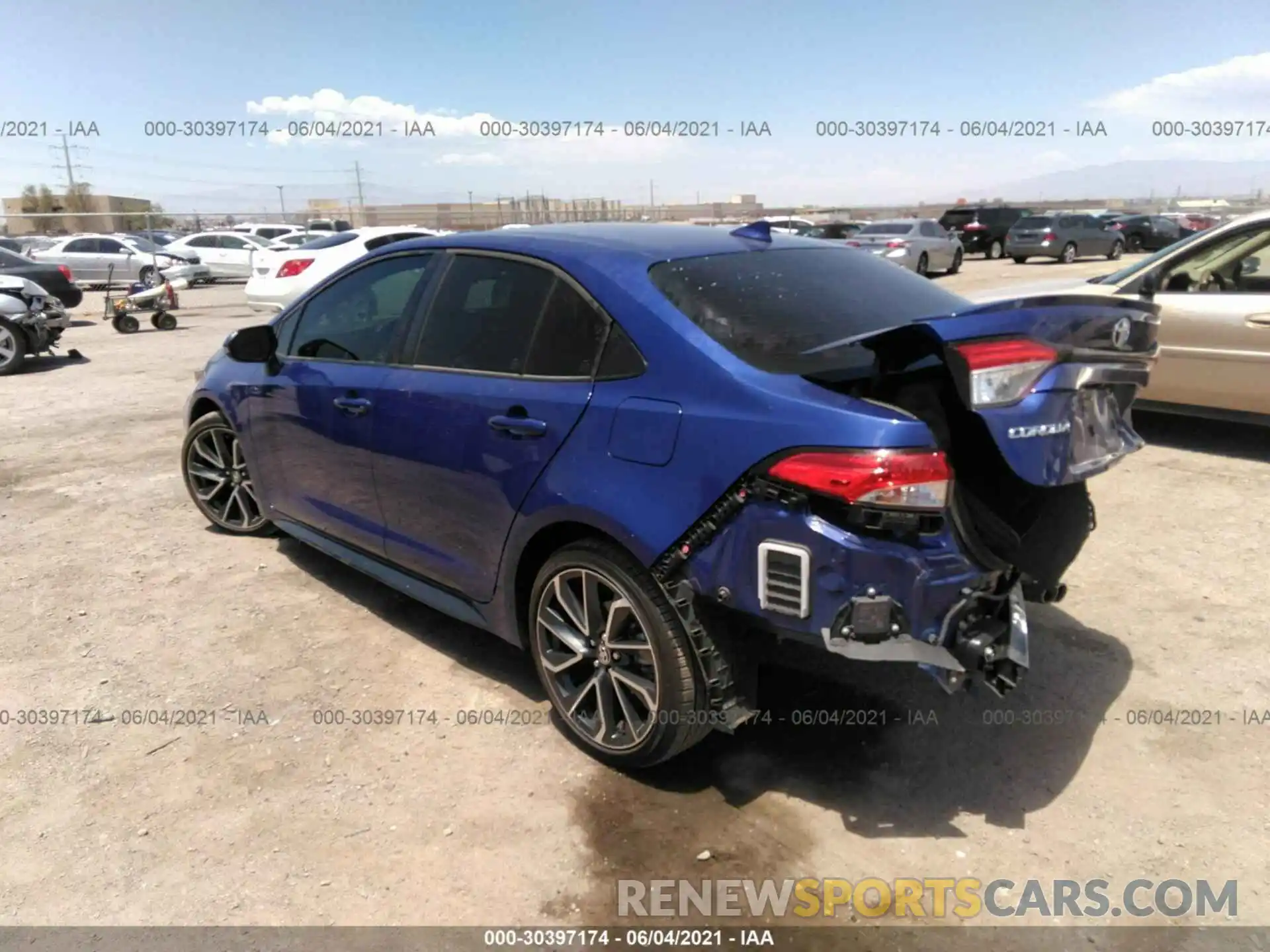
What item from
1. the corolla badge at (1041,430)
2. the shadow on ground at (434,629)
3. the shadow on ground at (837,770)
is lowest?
the shadow on ground at (837,770)

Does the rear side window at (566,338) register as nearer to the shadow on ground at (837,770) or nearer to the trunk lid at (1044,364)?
the trunk lid at (1044,364)

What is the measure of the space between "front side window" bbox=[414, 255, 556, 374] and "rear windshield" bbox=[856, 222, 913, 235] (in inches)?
830

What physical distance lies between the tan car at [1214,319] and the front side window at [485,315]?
4.26 meters

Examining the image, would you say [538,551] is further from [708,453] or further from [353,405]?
[353,405]

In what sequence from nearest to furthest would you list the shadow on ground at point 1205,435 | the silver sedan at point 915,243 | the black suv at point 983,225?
the shadow on ground at point 1205,435 < the silver sedan at point 915,243 < the black suv at point 983,225

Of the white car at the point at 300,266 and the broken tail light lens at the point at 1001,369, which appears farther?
the white car at the point at 300,266

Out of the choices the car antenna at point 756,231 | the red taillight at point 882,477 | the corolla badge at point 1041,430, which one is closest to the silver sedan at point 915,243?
the car antenna at point 756,231

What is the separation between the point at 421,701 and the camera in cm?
355

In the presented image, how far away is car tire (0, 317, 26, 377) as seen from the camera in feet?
37.1

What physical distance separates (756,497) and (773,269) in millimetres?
1093

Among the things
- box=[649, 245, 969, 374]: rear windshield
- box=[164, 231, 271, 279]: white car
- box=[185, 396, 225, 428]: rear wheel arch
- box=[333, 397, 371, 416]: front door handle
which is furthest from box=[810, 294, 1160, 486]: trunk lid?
box=[164, 231, 271, 279]: white car

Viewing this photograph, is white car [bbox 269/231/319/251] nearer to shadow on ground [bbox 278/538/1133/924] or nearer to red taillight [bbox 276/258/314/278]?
red taillight [bbox 276/258/314/278]

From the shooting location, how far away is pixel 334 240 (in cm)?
1378

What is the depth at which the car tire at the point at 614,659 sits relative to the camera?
275cm
